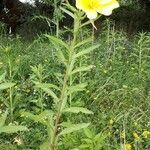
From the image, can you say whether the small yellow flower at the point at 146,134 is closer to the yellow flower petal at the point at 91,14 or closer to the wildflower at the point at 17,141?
the wildflower at the point at 17,141

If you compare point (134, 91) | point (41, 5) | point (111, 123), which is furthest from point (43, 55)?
point (41, 5)

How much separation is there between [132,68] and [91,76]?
0.46 m

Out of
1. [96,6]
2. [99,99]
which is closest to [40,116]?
[96,6]

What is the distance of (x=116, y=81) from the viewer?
5.38 metres

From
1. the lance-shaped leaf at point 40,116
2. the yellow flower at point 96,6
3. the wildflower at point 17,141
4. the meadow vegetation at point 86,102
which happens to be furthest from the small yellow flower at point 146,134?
the yellow flower at point 96,6

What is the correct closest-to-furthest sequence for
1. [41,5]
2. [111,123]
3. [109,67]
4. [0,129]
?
[0,129], [111,123], [109,67], [41,5]

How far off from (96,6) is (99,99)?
2.80 meters

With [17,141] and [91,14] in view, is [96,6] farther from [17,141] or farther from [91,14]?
[17,141]

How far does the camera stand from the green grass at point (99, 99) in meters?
3.77

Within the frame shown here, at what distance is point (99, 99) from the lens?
15.8 ft

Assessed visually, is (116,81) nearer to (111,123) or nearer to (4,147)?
(111,123)

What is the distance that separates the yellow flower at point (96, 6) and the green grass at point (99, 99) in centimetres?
101

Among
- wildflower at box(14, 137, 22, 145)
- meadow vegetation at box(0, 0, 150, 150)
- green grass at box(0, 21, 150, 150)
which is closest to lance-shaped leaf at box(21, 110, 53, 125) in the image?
meadow vegetation at box(0, 0, 150, 150)

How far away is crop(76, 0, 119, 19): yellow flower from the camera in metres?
2.01
